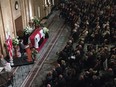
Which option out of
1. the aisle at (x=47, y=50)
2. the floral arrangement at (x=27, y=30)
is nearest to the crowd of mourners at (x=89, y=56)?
the aisle at (x=47, y=50)

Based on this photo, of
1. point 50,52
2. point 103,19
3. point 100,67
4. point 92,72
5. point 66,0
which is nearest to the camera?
point 92,72

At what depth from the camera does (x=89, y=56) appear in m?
15.5

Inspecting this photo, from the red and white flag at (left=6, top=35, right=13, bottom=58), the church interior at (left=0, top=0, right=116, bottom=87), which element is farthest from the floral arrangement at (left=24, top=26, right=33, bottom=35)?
the red and white flag at (left=6, top=35, right=13, bottom=58)

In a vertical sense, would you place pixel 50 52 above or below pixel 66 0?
below

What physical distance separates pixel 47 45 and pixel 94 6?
28.1 feet

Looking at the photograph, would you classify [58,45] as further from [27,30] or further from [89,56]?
[89,56]

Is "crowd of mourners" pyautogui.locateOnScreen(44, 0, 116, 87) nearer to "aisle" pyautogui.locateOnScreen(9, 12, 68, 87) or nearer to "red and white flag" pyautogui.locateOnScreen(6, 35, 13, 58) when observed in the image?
"aisle" pyautogui.locateOnScreen(9, 12, 68, 87)

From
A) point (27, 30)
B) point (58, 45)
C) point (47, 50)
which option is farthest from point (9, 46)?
point (58, 45)

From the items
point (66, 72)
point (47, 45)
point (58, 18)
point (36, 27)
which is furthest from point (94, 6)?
point (66, 72)

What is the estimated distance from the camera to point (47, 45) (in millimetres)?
20422

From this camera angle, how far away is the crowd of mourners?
13727 mm

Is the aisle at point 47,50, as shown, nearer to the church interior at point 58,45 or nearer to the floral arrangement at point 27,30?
the church interior at point 58,45

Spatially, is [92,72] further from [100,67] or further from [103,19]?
[103,19]

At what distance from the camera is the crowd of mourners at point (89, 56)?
13.7 meters
